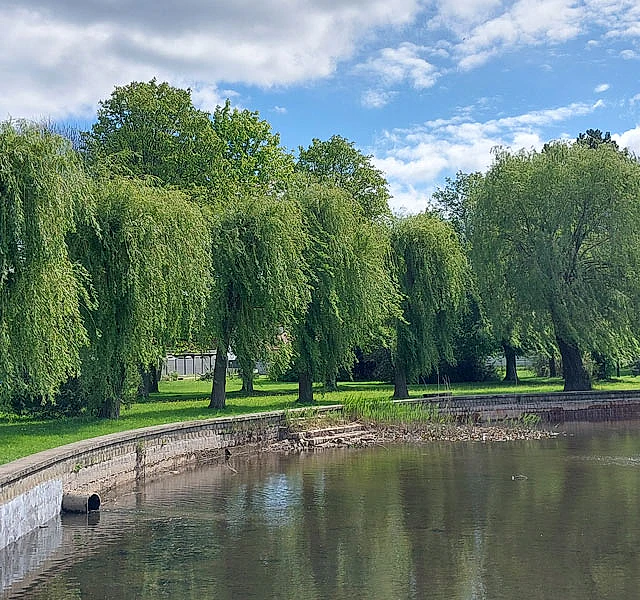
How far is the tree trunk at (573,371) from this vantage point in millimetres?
36094

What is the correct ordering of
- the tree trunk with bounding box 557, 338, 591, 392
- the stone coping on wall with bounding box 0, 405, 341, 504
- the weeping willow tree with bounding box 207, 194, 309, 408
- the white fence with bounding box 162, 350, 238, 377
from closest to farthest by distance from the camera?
the stone coping on wall with bounding box 0, 405, 341, 504 < the weeping willow tree with bounding box 207, 194, 309, 408 < the tree trunk with bounding box 557, 338, 591, 392 < the white fence with bounding box 162, 350, 238, 377

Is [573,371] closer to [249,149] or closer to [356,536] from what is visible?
[249,149]

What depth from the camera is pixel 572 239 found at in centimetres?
3478

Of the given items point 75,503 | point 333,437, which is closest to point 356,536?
point 75,503

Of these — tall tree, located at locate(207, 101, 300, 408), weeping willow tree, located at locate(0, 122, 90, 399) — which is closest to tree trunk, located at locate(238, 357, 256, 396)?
tall tree, located at locate(207, 101, 300, 408)

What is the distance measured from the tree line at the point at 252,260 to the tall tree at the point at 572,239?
0.21 feet

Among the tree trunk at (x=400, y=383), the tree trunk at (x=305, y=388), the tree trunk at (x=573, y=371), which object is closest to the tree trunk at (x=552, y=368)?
the tree trunk at (x=573, y=371)

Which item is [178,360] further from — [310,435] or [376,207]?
[310,435]

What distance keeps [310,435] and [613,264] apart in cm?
1606

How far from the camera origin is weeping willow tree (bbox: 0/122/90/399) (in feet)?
59.8

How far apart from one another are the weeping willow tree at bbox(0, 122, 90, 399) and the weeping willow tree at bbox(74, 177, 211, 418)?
2932 millimetres

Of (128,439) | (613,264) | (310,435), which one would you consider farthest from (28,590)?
(613,264)

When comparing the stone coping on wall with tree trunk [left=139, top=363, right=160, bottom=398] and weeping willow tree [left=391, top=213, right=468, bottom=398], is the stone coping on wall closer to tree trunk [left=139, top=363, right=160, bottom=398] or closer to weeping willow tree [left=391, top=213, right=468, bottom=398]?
weeping willow tree [left=391, top=213, right=468, bottom=398]

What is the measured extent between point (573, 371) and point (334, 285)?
12.5 metres
